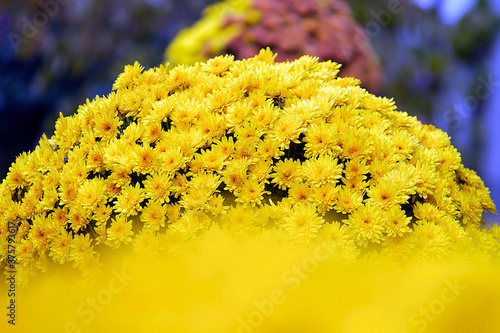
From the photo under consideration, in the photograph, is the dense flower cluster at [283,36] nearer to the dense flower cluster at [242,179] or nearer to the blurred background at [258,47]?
the blurred background at [258,47]

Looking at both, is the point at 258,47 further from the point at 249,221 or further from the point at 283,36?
the point at 249,221

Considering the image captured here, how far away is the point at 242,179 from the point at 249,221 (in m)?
0.16

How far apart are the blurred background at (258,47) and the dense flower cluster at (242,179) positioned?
321 cm

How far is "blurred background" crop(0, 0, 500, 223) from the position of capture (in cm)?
562

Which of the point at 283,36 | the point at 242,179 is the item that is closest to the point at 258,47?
the point at 283,36

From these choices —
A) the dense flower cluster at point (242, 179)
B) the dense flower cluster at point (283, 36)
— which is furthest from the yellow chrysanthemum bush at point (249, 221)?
the dense flower cluster at point (283, 36)

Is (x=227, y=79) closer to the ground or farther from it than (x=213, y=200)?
farther from it

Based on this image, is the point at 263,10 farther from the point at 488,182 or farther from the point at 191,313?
the point at 488,182

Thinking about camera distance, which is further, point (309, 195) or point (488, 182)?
point (488, 182)

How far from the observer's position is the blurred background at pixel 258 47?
18.4ft

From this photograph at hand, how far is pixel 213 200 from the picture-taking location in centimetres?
193

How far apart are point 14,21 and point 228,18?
359 centimetres

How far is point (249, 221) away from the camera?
1.89 metres

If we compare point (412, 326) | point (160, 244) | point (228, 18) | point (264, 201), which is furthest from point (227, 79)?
point (228, 18)
